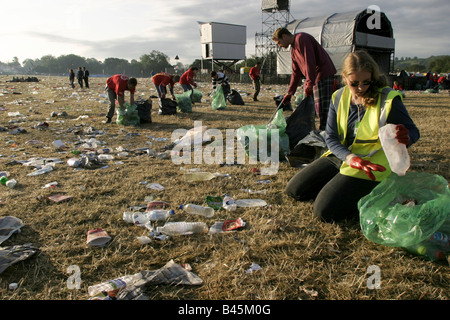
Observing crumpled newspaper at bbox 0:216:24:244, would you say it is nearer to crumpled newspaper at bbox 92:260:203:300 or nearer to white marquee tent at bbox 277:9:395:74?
crumpled newspaper at bbox 92:260:203:300

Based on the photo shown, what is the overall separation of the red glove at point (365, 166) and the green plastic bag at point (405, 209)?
127 millimetres

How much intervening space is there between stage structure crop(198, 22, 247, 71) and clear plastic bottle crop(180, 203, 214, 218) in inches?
1372

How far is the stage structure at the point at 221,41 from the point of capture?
34875 millimetres

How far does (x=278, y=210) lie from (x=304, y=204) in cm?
25

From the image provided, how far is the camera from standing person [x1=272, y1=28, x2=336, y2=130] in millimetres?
3803

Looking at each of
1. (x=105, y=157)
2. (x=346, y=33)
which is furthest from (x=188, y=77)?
(x=346, y=33)

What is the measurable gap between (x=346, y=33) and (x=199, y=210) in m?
13.6

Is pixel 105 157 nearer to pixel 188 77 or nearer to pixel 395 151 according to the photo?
pixel 395 151

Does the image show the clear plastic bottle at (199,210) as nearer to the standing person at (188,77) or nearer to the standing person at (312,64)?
the standing person at (312,64)

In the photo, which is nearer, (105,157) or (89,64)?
(105,157)

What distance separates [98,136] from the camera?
5480mm

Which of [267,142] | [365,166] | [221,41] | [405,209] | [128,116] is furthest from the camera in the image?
[221,41]

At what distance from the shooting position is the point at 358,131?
7.12 feet

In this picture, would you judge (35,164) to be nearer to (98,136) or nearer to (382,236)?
(98,136)
